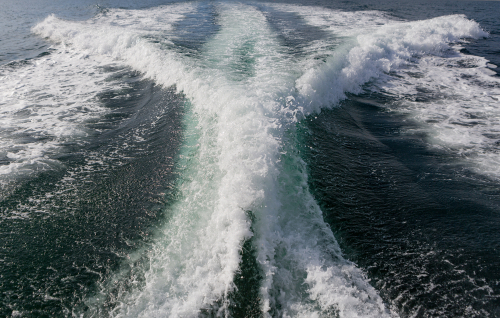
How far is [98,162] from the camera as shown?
6156mm

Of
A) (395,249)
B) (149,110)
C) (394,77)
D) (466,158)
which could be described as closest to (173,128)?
(149,110)

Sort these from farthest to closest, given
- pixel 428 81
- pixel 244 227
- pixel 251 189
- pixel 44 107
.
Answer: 1. pixel 428 81
2. pixel 44 107
3. pixel 251 189
4. pixel 244 227

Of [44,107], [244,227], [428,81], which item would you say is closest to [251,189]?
[244,227]

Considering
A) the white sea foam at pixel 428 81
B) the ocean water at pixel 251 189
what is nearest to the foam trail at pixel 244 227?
the ocean water at pixel 251 189

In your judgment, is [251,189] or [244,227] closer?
[244,227]

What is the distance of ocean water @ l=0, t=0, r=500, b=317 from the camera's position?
3.52 m

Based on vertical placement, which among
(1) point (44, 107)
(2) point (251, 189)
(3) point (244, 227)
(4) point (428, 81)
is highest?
(4) point (428, 81)

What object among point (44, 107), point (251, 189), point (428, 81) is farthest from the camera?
point (428, 81)

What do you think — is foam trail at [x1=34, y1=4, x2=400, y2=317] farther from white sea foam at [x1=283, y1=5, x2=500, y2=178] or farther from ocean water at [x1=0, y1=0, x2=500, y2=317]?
white sea foam at [x1=283, y1=5, x2=500, y2=178]

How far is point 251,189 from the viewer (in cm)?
466

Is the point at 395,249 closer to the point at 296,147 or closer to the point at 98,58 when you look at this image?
the point at 296,147

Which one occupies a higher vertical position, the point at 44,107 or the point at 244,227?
the point at 44,107

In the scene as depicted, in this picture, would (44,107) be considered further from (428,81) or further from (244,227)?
(428,81)

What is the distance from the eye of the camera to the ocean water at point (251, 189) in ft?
11.5
